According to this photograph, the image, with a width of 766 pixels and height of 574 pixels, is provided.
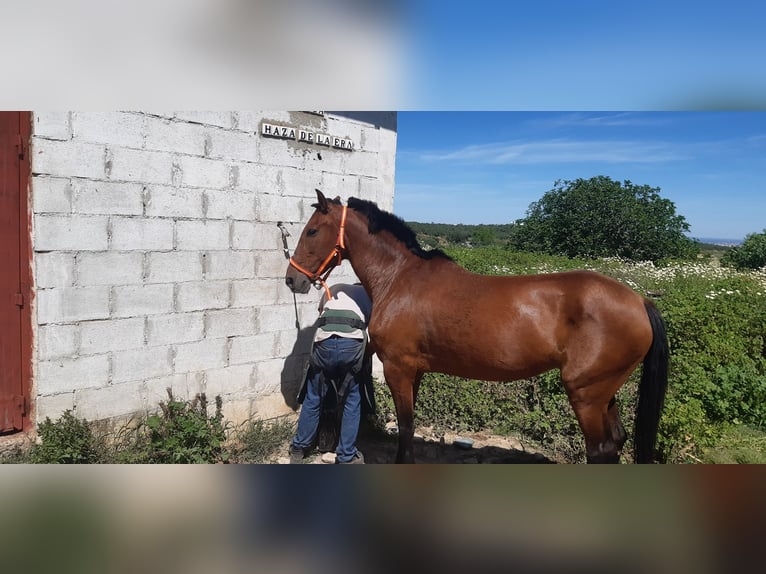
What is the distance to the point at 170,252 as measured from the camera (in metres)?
3.03

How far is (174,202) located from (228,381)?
1.28 meters

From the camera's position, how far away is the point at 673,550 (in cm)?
160

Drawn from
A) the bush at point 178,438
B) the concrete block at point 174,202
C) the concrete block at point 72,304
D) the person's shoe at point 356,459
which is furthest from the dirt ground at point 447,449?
the concrete block at point 174,202

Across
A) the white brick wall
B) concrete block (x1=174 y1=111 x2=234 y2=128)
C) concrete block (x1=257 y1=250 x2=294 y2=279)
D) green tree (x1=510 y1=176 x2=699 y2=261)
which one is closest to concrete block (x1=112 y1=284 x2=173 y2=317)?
the white brick wall

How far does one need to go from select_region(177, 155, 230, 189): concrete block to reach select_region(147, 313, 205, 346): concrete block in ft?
2.85

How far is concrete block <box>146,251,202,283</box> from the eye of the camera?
2.97 metres

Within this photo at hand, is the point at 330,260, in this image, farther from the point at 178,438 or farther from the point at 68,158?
the point at 68,158

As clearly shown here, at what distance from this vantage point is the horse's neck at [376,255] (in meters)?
2.85

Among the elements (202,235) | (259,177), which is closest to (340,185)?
(259,177)

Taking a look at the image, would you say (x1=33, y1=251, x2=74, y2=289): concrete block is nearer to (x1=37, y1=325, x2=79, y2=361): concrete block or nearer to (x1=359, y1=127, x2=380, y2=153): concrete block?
(x1=37, y1=325, x2=79, y2=361): concrete block

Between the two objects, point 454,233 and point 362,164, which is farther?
point 362,164

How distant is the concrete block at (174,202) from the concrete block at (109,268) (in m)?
0.30

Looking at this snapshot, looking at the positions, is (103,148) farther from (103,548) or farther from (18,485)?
(103,548)
